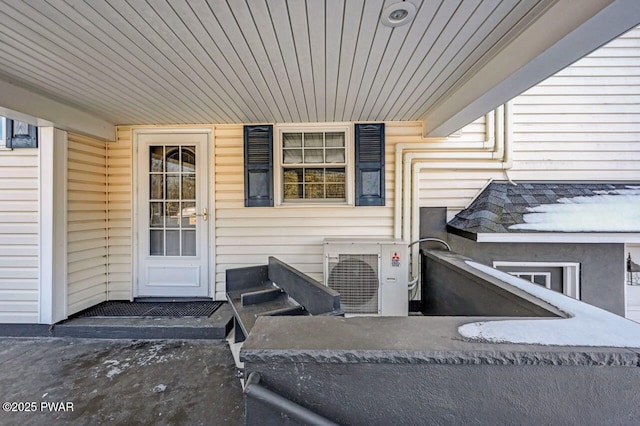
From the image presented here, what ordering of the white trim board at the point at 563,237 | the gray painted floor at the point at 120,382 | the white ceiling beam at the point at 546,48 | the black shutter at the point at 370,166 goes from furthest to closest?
the black shutter at the point at 370,166 → the white trim board at the point at 563,237 → the gray painted floor at the point at 120,382 → the white ceiling beam at the point at 546,48

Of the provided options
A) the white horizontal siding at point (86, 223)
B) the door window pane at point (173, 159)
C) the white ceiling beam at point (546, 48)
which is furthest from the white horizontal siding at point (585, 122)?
the white horizontal siding at point (86, 223)

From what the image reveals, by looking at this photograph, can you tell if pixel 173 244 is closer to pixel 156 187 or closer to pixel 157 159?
pixel 156 187

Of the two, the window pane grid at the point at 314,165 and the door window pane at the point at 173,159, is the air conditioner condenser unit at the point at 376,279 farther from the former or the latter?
the door window pane at the point at 173,159

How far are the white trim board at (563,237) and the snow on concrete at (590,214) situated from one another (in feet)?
0.17

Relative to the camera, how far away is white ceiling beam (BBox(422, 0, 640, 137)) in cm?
133

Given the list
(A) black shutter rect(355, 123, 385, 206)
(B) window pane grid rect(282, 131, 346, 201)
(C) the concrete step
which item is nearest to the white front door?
(C) the concrete step

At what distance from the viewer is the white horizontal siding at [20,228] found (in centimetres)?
313

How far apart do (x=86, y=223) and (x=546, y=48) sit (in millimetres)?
4792

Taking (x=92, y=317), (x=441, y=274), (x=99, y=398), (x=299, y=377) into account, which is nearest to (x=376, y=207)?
(x=441, y=274)

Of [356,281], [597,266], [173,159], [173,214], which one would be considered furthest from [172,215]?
[597,266]

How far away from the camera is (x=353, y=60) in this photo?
2.19m

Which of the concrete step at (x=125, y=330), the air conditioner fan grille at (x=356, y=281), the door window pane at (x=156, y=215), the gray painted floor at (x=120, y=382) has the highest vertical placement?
the door window pane at (x=156, y=215)

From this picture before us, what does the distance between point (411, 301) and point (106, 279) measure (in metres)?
4.15

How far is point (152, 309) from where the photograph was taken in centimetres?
353
